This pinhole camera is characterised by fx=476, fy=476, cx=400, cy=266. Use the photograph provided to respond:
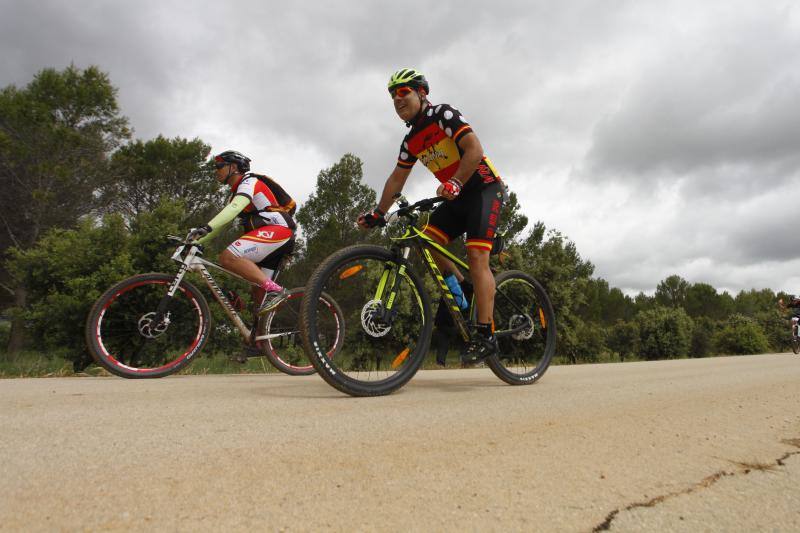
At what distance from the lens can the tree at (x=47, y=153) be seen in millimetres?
21266

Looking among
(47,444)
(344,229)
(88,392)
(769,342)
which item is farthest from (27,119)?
(769,342)

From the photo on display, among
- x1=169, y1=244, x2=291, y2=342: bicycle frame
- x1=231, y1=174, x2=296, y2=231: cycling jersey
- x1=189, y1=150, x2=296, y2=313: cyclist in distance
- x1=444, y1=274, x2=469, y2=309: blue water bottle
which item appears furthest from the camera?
x1=231, y1=174, x2=296, y2=231: cycling jersey

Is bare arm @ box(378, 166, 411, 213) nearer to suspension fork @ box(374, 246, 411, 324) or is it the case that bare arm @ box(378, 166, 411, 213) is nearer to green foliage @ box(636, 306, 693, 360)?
suspension fork @ box(374, 246, 411, 324)

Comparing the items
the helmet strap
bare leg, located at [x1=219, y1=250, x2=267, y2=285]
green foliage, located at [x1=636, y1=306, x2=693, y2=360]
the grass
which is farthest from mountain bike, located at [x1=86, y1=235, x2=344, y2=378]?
green foliage, located at [x1=636, y1=306, x2=693, y2=360]

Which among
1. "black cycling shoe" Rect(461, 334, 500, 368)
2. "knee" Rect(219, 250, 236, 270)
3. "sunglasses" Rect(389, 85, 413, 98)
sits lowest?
"black cycling shoe" Rect(461, 334, 500, 368)

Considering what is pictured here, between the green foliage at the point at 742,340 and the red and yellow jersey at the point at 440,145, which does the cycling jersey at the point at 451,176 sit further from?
the green foliage at the point at 742,340

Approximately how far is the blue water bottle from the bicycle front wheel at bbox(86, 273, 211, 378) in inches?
107

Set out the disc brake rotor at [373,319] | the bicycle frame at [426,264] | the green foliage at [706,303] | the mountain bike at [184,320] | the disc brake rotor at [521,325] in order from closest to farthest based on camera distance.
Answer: the disc brake rotor at [373,319] < the bicycle frame at [426,264] < the disc brake rotor at [521,325] < the mountain bike at [184,320] < the green foliage at [706,303]

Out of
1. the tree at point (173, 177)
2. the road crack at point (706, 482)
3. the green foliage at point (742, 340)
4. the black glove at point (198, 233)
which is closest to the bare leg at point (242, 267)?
the black glove at point (198, 233)

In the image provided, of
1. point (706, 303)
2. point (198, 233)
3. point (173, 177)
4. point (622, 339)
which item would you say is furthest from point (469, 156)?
point (706, 303)

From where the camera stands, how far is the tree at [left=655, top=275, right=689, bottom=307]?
77.8m

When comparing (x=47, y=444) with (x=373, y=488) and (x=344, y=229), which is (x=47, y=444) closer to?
(x=373, y=488)

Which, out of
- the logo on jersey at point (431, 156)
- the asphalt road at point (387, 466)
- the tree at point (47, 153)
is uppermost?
the tree at point (47, 153)

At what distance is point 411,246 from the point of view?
3463 mm
